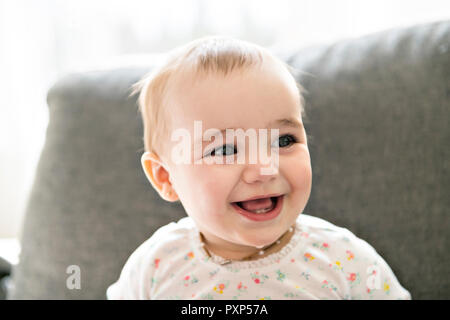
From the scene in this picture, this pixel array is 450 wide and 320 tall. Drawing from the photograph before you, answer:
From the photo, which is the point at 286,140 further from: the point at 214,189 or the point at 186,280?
the point at 186,280

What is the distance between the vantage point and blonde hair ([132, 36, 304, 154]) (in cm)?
73

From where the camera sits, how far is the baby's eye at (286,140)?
75 cm

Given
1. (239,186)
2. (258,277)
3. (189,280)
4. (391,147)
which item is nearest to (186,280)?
(189,280)

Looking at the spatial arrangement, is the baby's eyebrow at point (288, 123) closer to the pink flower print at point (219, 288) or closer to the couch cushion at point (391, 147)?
the couch cushion at point (391, 147)

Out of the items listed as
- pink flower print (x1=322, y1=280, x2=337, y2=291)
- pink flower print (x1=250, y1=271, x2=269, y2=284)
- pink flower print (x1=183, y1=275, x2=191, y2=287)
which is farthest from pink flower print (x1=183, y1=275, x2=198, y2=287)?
pink flower print (x1=322, y1=280, x2=337, y2=291)

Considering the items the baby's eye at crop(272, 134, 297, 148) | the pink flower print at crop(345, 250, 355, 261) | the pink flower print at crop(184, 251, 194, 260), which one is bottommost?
the pink flower print at crop(184, 251, 194, 260)

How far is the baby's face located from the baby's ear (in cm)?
8

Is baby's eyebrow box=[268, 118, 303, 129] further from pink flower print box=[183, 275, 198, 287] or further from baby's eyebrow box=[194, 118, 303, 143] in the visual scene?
pink flower print box=[183, 275, 198, 287]

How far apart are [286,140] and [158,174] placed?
24cm

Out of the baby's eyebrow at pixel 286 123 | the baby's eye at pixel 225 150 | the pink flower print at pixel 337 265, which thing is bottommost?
the pink flower print at pixel 337 265

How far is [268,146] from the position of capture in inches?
28.2

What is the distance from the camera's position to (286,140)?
75cm

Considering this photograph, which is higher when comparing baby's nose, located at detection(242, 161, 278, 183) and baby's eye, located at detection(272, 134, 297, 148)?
baby's eye, located at detection(272, 134, 297, 148)

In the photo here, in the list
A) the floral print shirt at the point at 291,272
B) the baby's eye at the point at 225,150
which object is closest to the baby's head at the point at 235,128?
the baby's eye at the point at 225,150
